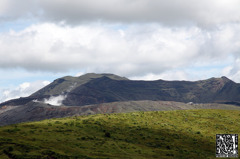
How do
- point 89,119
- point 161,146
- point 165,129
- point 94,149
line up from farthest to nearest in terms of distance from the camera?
point 89,119, point 165,129, point 161,146, point 94,149

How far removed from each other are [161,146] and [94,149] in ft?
57.5

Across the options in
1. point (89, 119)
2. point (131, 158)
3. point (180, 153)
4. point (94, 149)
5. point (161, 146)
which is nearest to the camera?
point (131, 158)

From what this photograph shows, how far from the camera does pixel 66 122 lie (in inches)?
3383

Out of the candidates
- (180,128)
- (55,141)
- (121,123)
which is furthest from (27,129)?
(180,128)

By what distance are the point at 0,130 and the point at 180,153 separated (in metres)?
40.7

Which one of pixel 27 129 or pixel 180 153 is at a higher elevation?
pixel 27 129

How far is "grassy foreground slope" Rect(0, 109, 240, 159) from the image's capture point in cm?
5734

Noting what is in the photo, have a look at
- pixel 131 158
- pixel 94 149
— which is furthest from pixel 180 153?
→ pixel 94 149

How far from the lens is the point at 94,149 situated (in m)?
61.7

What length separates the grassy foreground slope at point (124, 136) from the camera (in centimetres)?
5734

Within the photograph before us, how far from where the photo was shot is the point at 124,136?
249ft

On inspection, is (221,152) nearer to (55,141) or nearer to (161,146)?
(161,146)

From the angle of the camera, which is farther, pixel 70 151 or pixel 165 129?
pixel 165 129

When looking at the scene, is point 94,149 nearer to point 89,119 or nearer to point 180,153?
point 180,153
